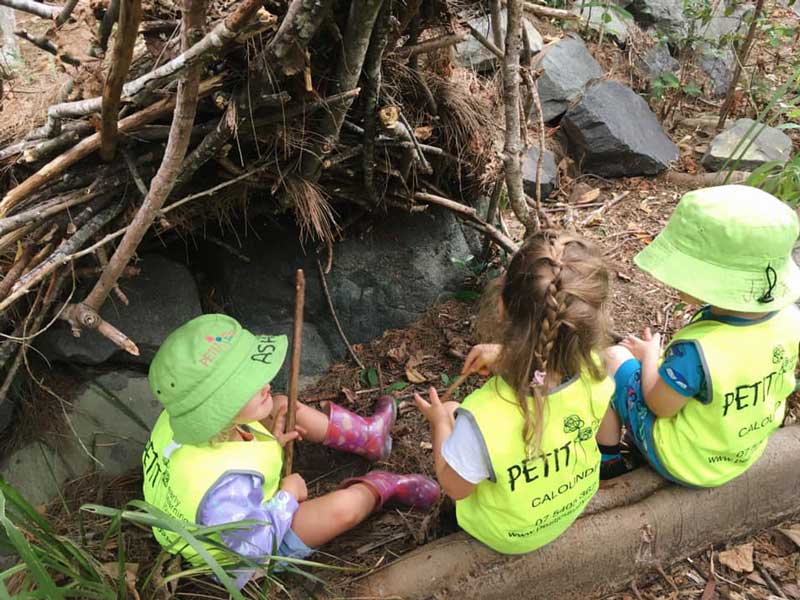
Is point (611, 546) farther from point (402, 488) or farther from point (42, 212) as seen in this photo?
point (42, 212)

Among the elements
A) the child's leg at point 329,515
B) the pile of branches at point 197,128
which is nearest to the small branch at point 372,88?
the pile of branches at point 197,128

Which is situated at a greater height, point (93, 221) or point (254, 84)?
point (254, 84)

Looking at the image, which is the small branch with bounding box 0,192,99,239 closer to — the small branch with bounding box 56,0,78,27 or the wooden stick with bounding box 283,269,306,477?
the small branch with bounding box 56,0,78,27

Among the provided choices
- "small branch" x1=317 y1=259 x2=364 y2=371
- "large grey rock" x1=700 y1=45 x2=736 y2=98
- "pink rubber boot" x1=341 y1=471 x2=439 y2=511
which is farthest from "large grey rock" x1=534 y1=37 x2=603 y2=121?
"pink rubber boot" x1=341 y1=471 x2=439 y2=511

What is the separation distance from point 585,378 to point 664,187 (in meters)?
3.06

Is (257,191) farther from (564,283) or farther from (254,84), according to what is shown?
(564,283)

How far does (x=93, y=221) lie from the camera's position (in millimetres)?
1932

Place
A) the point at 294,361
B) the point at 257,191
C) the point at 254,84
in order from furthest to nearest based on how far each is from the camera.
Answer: the point at 257,191
the point at 294,361
the point at 254,84

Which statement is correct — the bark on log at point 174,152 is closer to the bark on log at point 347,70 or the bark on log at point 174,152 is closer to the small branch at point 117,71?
the small branch at point 117,71

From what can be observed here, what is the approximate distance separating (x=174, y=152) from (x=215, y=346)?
1.73ft

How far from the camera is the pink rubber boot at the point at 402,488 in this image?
216 centimetres

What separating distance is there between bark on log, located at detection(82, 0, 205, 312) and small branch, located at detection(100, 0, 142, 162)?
0.38 ft

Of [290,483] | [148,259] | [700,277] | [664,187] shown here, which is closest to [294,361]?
[290,483]

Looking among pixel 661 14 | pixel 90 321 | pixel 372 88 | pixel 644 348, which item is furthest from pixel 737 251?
pixel 661 14
